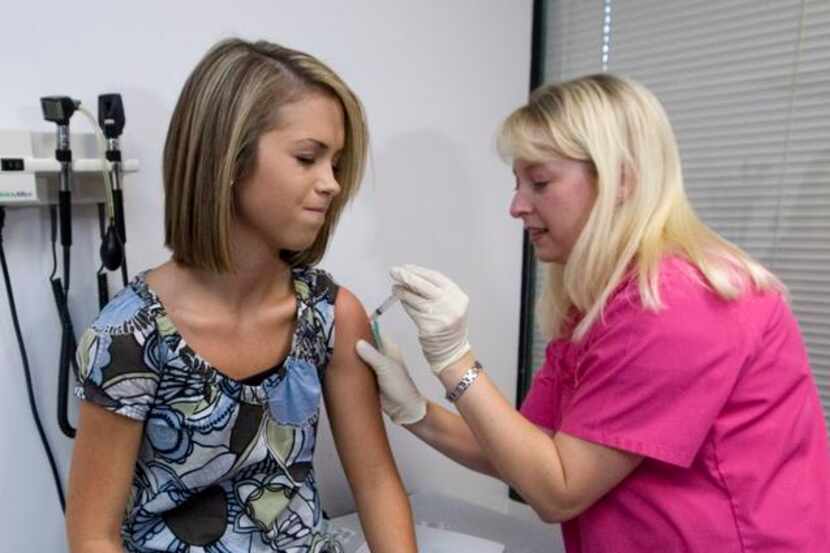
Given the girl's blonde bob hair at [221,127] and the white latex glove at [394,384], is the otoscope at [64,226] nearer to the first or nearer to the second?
the girl's blonde bob hair at [221,127]

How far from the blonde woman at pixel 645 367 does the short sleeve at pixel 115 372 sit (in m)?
0.45

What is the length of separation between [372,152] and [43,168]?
722 millimetres

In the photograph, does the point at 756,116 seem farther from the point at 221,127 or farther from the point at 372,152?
the point at 221,127

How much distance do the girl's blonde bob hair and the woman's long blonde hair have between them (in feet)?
1.22

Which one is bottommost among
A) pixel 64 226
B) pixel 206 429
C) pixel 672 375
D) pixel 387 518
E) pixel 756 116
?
pixel 387 518

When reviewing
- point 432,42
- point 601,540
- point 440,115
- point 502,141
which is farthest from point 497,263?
point 601,540

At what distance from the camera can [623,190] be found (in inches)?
41.0

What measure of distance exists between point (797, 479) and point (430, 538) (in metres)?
0.74

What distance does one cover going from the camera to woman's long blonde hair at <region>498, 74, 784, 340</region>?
3.33 feet

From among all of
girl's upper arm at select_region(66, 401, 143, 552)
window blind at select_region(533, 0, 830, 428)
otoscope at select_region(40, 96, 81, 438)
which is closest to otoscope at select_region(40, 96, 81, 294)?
otoscope at select_region(40, 96, 81, 438)

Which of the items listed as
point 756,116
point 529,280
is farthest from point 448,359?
point 756,116

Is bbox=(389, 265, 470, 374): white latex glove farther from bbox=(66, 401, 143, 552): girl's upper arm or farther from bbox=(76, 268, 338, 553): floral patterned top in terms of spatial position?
bbox=(66, 401, 143, 552): girl's upper arm

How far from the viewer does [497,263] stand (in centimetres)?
190

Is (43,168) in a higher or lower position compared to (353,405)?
higher
